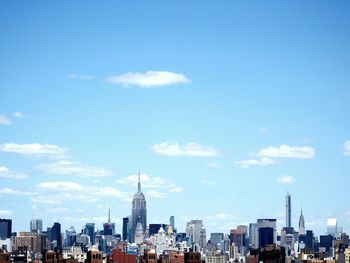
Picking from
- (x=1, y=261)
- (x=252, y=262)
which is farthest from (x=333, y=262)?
(x=1, y=261)

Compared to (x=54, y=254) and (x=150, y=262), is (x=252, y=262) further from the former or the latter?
(x=54, y=254)

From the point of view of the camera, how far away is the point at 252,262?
19850 centimetres

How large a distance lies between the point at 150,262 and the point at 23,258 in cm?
2437

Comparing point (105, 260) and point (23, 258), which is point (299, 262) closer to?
point (105, 260)

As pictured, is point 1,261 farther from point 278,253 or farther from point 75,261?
point 278,253

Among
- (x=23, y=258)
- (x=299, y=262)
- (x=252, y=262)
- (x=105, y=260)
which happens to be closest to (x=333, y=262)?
(x=299, y=262)

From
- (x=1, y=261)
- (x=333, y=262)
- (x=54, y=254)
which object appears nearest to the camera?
(x=1, y=261)

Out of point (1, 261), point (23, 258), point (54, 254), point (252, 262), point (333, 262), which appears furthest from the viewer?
point (252, 262)

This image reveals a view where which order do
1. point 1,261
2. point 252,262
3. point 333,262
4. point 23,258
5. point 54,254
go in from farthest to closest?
1. point 252,262
2. point 333,262
3. point 23,258
4. point 54,254
5. point 1,261

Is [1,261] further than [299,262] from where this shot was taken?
No

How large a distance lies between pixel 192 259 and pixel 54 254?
19783mm

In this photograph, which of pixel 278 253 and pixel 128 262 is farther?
pixel 128 262

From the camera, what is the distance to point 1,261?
422 ft

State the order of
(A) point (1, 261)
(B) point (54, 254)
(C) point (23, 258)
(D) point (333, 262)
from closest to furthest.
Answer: (A) point (1, 261)
(B) point (54, 254)
(C) point (23, 258)
(D) point (333, 262)
